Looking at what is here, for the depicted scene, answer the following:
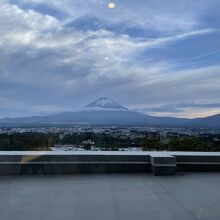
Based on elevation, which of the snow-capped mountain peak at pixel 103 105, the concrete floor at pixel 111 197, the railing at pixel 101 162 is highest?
the snow-capped mountain peak at pixel 103 105

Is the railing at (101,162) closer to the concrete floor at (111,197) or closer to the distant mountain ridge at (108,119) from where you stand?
→ the concrete floor at (111,197)

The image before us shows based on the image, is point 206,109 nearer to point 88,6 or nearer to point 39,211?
point 88,6

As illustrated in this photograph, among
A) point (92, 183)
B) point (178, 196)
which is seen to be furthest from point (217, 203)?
point (92, 183)

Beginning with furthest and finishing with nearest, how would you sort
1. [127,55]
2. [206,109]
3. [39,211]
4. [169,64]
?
[206,109] → [169,64] → [127,55] → [39,211]

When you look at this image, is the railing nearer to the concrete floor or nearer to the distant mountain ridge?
the concrete floor

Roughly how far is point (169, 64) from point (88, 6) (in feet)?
9.69

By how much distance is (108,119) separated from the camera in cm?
1055

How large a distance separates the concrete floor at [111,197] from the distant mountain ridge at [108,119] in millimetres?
3042

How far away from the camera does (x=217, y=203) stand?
426 centimetres

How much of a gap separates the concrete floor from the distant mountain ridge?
120 inches

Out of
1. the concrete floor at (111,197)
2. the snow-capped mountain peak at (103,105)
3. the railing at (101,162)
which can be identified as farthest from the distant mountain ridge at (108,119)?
the concrete floor at (111,197)

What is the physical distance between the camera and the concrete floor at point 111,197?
374 centimetres

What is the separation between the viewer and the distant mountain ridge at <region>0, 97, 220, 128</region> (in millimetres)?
8883

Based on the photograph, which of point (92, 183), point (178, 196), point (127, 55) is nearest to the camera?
point (178, 196)
